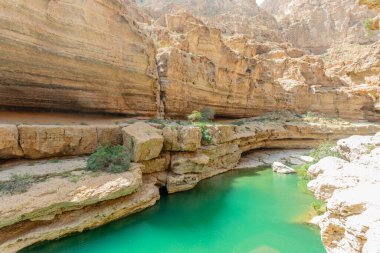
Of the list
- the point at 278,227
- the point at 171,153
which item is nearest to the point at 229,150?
the point at 171,153

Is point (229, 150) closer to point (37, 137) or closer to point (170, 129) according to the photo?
point (170, 129)

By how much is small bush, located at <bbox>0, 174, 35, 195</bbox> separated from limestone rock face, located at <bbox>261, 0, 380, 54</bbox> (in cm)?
5358

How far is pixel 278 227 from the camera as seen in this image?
888 centimetres

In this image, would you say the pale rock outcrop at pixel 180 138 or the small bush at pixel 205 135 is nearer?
the pale rock outcrop at pixel 180 138

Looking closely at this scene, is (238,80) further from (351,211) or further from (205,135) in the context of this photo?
(351,211)

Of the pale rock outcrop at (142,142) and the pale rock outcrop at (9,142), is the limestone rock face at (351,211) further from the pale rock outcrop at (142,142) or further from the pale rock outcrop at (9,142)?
the pale rock outcrop at (9,142)

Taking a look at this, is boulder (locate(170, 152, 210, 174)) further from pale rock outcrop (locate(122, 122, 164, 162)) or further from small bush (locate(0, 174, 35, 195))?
small bush (locate(0, 174, 35, 195))

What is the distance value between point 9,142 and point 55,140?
1613 millimetres

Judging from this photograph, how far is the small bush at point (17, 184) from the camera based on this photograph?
23.4 feet

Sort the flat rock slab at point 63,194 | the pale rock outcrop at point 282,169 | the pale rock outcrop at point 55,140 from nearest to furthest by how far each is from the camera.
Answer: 1. the flat rock slab at point 63,194
2. the pale rock outcrop at point 55,140
3. the pale rock outcrop at point 282,169

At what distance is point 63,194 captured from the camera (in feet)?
24.4

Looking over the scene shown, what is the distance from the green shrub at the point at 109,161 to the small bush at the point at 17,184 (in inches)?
82.6

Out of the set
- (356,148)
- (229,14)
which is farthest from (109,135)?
(229,14)

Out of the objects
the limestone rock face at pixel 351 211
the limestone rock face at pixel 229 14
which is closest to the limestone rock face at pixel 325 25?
the limestone rock face at pixel 229 14
